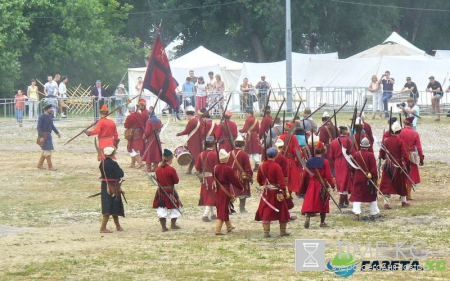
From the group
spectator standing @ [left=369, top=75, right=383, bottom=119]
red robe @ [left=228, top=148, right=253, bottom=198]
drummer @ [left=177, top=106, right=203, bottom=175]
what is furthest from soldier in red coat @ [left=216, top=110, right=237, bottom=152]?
spectator standing @ [left=369, top=75, right=383, bottom=119]

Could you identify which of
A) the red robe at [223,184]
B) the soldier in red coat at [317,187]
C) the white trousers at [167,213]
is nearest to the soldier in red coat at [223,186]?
the red robe at [223,184]

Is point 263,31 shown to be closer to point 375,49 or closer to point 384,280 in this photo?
point 375,49

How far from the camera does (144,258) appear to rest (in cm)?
1330

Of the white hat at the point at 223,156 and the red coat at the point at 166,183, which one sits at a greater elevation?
the white hat at the point at 223,156

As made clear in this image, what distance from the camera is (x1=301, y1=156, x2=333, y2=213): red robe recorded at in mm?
15375

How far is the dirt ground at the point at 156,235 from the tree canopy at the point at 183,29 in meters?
24.4

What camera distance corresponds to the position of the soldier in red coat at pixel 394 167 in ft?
56.7

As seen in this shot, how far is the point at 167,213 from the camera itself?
51.3 ft

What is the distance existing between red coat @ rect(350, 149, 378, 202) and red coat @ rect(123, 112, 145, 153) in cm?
775

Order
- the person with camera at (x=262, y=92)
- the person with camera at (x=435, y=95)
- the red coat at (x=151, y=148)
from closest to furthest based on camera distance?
the red coat at (x=151, y=148) < the person with camera at (x=435, y=95) < the person with camera at (x=262, y=92)

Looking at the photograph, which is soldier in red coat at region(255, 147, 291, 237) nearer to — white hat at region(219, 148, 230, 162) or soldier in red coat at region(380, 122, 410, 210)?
white hat at region(219, 148, 230, 162)

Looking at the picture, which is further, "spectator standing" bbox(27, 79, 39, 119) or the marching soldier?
"spectator standing" bbox(27, 79, 39, 119)

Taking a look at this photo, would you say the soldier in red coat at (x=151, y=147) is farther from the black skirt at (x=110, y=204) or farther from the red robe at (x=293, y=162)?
the black skirt at (x=110, y=204)

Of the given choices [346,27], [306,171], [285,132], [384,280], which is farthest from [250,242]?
[346,27]
